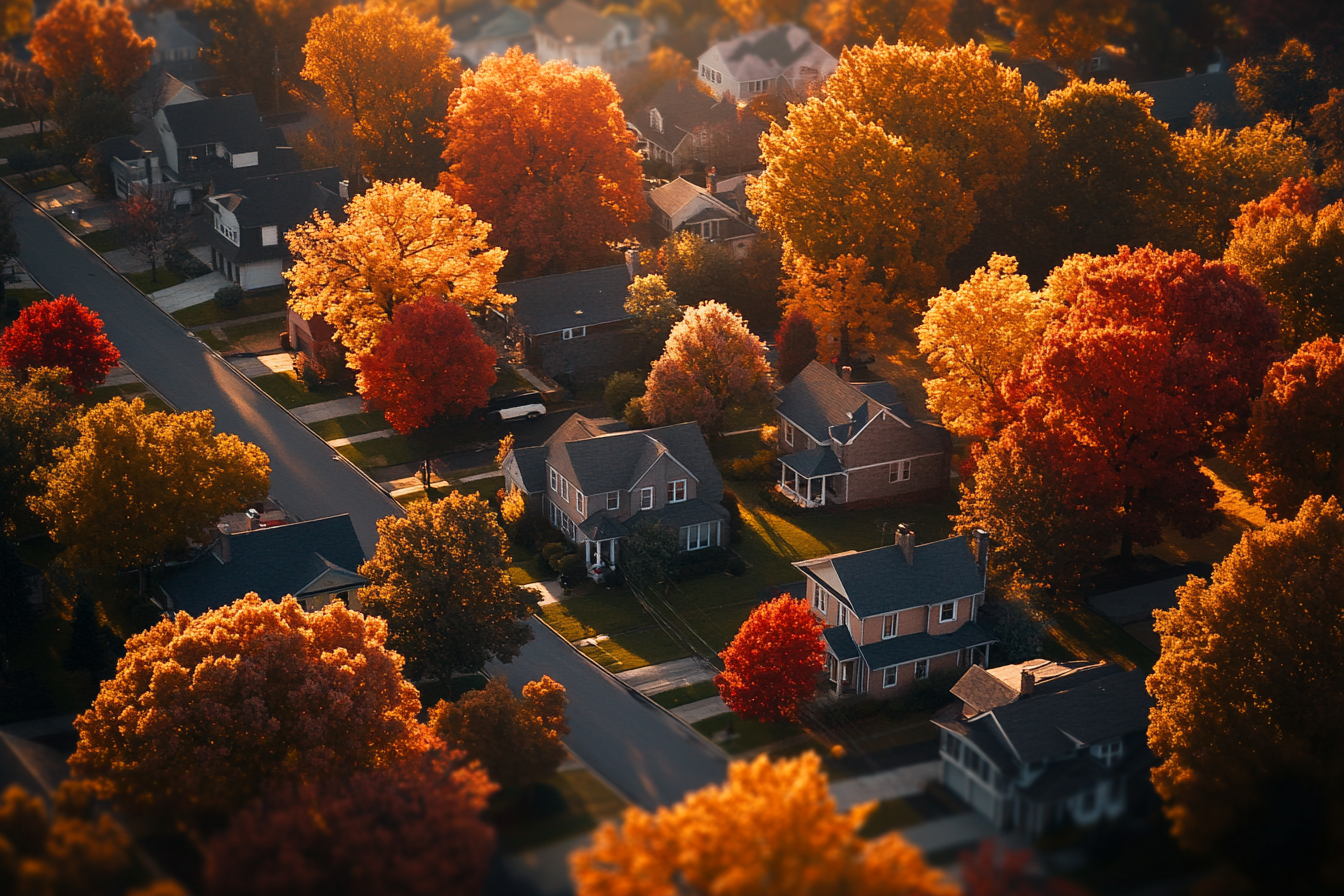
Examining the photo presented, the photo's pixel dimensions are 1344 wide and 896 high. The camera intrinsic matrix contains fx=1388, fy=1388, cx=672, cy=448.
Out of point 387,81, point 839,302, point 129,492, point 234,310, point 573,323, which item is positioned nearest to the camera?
point 129,492

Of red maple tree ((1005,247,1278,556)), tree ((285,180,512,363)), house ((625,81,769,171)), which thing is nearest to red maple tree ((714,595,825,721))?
red maple tree ((1005,247,1278,556))

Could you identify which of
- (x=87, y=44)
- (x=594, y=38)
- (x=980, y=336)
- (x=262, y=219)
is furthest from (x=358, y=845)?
(x=594, y=38)

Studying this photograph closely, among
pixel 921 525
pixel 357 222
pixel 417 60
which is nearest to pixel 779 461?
pixel 921 525

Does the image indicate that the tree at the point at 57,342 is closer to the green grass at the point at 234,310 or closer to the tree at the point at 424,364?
the green grass at the point at 234,310

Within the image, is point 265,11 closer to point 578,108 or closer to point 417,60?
point 417,60

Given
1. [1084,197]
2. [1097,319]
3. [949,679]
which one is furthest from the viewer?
[1084,197]

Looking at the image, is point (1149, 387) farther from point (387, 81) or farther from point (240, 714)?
point (387, 81)
